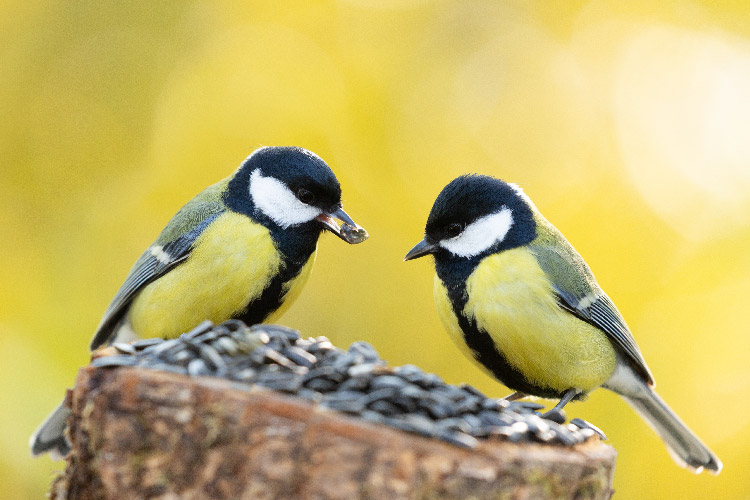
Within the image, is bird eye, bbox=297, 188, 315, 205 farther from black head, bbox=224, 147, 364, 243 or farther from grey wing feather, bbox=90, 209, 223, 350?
grey wing feather, bbox=90, 209, 223, 350

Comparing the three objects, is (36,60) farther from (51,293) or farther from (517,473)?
(517,473)

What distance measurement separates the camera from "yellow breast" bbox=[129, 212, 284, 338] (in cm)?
238

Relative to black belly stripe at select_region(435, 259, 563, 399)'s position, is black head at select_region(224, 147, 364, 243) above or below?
above

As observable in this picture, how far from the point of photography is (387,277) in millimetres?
3918

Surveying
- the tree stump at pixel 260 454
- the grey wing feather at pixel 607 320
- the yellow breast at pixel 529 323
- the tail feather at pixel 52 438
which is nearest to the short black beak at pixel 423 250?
the yellow breast at pixel 529 323

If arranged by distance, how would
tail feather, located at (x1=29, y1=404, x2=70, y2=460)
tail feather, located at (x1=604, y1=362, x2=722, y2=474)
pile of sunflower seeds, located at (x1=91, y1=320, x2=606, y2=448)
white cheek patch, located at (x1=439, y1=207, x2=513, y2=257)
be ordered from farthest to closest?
1. tail feather, located at (x1=604, y1=362, x2=722, y2=474)
2. white cheek patch, located at (x1=439, y1=207, x2=513, y2=257)
3. tail feather, located at (x1=29, y1=404, x2=70, y2=460)
4. pile of sunflower seeds, located at (x1=91, y1=320, x2=606, y2=448)

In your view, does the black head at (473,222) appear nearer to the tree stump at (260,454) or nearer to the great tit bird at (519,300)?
the great tit bird at (519,300)

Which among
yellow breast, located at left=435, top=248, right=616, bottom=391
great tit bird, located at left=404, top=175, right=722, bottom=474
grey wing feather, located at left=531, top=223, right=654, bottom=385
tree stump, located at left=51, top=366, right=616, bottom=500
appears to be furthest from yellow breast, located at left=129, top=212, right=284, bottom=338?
grey wing feather, located at left=531, top=223, right=654, bottom=385

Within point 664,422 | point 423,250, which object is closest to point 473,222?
point 423,250

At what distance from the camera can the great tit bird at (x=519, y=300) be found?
7.79 feet

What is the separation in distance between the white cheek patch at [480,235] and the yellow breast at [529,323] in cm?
7

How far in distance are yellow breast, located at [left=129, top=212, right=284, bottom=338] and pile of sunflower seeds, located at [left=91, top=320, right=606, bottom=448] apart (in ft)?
1.64

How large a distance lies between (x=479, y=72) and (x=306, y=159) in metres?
2.36

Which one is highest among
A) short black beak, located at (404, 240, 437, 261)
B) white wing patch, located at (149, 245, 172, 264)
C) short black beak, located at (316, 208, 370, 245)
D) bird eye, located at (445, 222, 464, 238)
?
bird eye, located at (445, 222, 464, 238)
